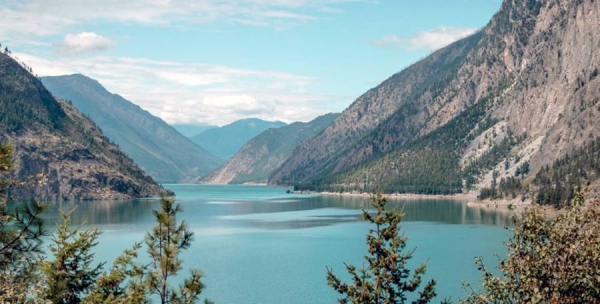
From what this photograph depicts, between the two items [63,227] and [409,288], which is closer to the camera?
[63,227]

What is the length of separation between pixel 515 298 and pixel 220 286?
72.8 metres

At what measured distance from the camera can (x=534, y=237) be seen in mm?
30844

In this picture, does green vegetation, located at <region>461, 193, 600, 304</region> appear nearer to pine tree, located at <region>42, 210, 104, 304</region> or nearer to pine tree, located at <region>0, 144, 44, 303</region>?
pine tree, located at <region>42, 210, 104, 304</region>

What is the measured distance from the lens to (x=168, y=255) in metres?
32.9

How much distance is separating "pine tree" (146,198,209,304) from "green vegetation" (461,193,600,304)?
1444cm

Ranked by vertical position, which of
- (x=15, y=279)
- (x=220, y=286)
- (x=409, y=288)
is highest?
(x=15, y=279)

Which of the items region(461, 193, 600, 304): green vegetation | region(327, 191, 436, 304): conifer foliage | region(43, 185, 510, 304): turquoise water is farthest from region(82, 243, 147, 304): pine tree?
region(43, 185, 510, 304): turquoise water

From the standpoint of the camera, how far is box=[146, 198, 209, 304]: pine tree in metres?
32.9

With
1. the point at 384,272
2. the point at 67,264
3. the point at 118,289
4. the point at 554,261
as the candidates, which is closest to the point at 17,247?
the point at 67,264

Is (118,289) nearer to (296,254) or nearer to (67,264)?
(67,264)

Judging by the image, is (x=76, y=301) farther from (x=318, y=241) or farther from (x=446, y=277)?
(x=318, y=241)

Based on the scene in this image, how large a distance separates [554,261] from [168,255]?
18066 millimetres

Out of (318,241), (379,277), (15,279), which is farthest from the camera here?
(318,241)

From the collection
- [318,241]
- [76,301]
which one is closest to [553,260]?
[76,301]
